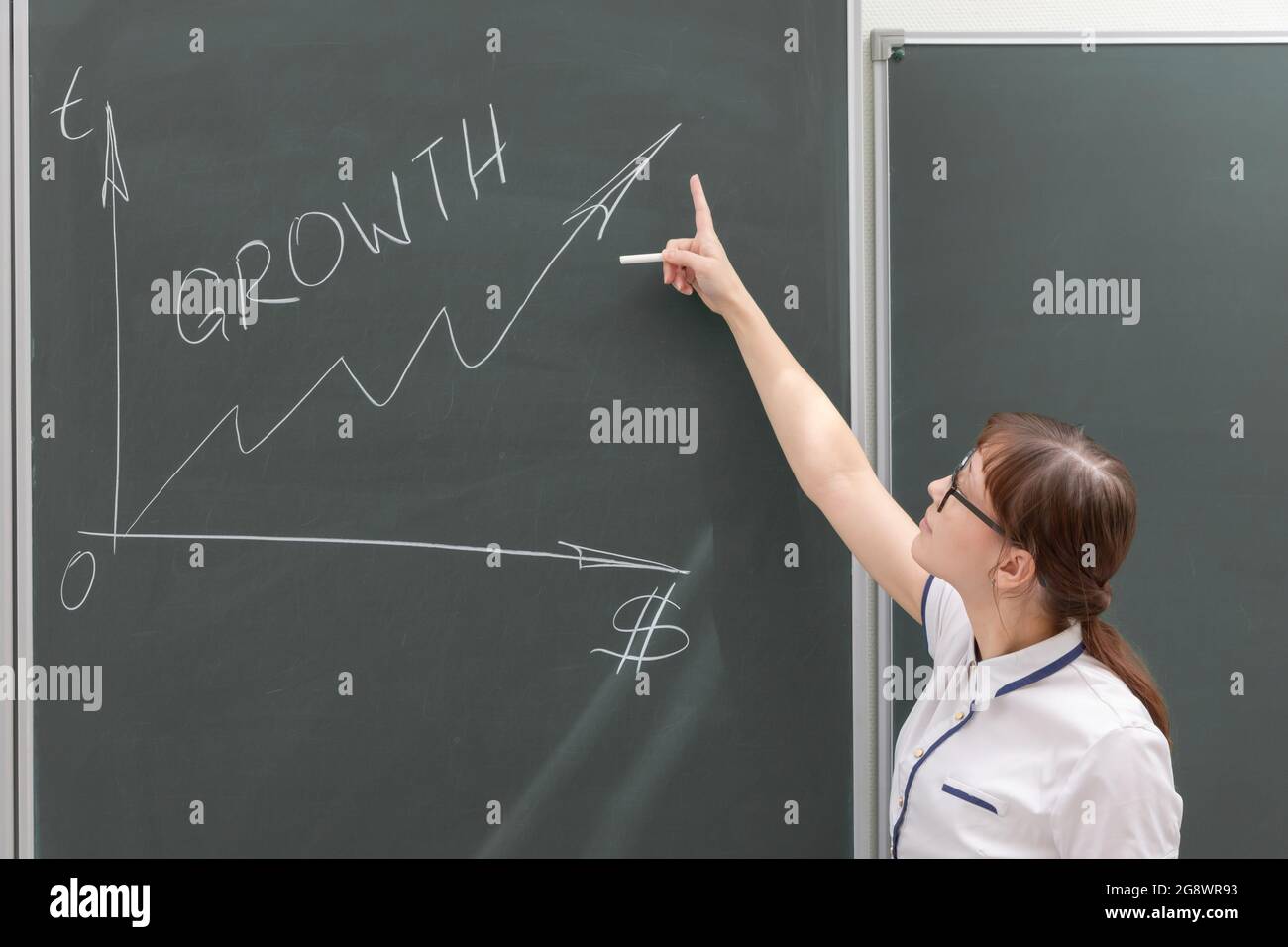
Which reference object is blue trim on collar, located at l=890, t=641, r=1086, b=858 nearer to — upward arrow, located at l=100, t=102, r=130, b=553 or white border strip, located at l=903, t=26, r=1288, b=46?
white border strip, located at l=903, t=26, r=1288, b=46

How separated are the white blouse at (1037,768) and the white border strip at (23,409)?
116 cm

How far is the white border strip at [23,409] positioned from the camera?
1.13m

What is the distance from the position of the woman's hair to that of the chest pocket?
0.66ft

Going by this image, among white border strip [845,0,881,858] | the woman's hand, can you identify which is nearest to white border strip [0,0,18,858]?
the woman's hand

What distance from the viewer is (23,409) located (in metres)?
1.14

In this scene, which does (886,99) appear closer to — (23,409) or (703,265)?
(703,265)

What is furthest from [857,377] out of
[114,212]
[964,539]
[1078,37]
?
[114,212]

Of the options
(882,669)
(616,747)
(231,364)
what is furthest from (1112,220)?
(231,364)

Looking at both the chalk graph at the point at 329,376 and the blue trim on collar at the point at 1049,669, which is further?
the chalk graph at the point at 329,376

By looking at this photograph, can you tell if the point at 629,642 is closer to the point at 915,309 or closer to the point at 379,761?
the point at 379,761

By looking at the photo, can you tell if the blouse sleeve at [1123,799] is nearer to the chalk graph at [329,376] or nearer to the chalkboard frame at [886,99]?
the chalkboard frame at [886,99]

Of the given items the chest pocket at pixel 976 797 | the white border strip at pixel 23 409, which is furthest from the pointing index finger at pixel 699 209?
the white border strip at pixel 23 409

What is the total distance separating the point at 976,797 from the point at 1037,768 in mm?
75

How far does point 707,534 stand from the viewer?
116 centimetres
